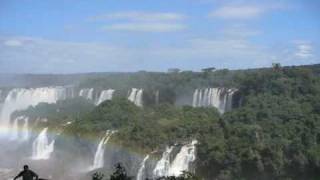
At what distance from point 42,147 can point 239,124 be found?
1217 centimetres

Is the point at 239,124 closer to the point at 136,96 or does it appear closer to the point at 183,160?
the point at 183,160

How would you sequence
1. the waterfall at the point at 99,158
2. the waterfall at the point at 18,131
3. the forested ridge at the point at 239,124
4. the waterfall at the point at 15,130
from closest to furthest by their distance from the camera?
the forested ridge at the point at 239,124, the waterfall at the point at 99,158, the waterfall at the point at 18,131, the waterfall at the point at 15,130

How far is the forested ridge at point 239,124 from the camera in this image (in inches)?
1048

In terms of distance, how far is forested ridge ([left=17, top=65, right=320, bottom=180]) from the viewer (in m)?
26.6

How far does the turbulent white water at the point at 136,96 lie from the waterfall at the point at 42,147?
25.7 feet

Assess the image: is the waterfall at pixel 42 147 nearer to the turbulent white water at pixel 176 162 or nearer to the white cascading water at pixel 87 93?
the turbulent white water at pixel 176 162

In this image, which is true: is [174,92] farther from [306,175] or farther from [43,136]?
[306,175]

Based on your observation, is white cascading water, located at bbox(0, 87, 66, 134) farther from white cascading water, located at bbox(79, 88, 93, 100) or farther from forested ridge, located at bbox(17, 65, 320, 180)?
forested ridge, located at bbox(17, 65, 320, 180)

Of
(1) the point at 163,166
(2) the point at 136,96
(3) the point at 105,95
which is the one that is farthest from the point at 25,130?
(1) the point at 163,166

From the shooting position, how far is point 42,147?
1419 inches

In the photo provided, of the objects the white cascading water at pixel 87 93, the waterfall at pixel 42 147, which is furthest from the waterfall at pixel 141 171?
the white cascading water at pixel 87 93

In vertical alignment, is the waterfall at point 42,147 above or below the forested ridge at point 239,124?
below

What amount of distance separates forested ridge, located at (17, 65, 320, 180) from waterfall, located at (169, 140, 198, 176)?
1.25 feet

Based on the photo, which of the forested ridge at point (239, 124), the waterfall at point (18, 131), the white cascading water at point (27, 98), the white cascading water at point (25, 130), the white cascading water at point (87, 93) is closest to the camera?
the forested ridge at point (239, 124)
